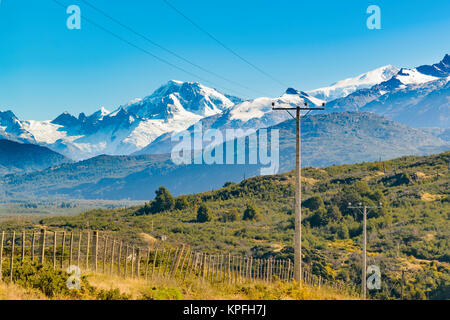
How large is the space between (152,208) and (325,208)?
1782 inches

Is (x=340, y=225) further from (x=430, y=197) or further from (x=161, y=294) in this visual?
(x=161, y=294)

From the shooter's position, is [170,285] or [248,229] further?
[248,229]

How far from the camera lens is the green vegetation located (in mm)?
60291

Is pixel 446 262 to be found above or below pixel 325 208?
below

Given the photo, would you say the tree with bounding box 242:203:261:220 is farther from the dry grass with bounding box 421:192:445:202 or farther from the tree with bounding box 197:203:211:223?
the dry grass with bounding box 421:192:445:202

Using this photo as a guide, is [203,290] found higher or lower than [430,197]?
lower

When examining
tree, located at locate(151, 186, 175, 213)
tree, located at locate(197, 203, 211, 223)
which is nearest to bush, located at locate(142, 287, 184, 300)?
tree, located at locate(197, 203, 211, 223)

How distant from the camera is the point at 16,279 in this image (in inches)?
677

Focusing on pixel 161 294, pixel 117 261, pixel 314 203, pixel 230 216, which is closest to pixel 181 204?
pixel 230 216

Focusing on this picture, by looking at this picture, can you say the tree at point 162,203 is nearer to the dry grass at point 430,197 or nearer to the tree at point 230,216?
the tree at point 230,216

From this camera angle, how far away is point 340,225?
285 ft
